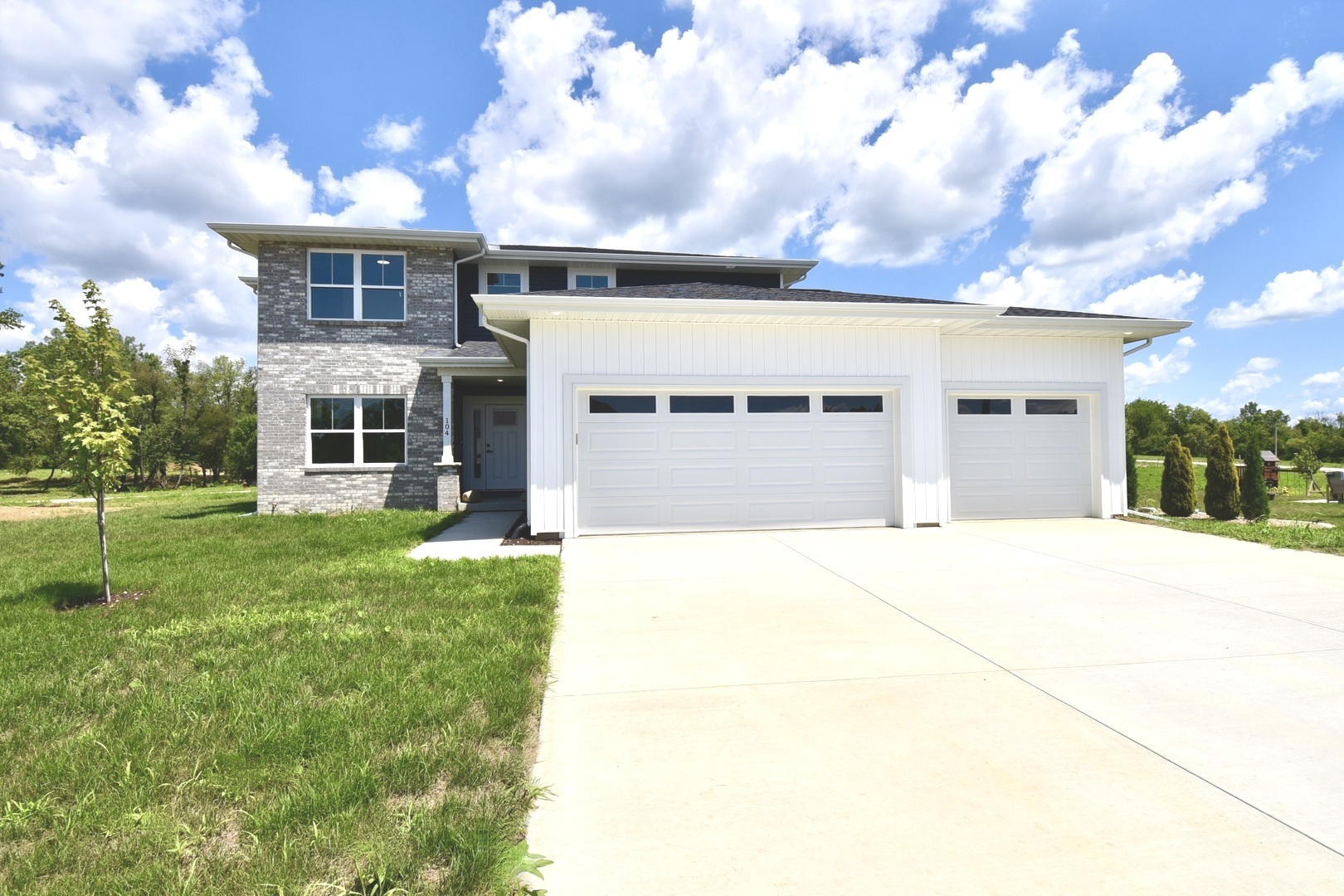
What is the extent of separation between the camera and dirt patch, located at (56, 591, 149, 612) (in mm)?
5641

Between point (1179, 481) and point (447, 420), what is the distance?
14.7 metres

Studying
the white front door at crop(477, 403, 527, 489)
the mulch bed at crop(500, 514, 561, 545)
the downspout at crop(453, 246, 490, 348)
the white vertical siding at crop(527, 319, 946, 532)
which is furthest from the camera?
the white front door at crop(477, 403, 527, 489)

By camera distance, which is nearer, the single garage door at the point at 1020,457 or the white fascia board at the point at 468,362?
the single garage door at the point at 1020,457

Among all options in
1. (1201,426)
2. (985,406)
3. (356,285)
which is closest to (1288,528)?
(985,406)

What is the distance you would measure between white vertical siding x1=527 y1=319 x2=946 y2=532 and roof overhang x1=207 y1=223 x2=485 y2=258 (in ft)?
19.0

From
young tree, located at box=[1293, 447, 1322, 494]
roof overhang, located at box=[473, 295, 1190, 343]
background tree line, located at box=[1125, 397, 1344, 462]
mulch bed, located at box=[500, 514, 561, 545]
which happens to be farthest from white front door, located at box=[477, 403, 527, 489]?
background tree line, located at box=[1125, 397, 1344, 462]

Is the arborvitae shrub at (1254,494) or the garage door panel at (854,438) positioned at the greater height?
the garage door panel at (854,438)

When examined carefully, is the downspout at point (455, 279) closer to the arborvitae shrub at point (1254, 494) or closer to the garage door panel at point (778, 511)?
the garage door panel at point (778, 511)

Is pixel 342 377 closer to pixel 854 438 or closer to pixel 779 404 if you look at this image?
pixel 779 404

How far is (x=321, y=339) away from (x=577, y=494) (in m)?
8.01

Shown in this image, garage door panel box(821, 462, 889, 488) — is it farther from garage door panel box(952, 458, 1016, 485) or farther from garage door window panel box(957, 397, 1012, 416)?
garage door window panel box(957, 397, 1012, 416)

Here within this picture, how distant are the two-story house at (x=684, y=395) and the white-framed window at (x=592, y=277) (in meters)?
2.31

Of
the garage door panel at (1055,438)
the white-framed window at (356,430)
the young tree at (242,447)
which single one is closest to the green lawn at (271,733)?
the white-framed window at (356,430)

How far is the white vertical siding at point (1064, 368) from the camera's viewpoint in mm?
10492
